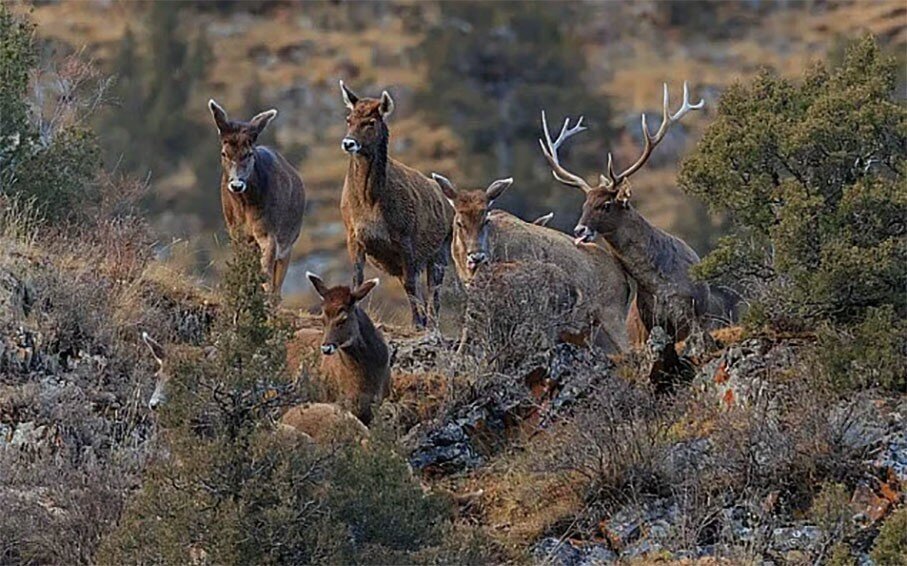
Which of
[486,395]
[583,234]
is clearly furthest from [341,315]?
[583,234]

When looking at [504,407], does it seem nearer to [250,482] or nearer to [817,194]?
[817,194]

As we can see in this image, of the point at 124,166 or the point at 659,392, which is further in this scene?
the point at 124,166

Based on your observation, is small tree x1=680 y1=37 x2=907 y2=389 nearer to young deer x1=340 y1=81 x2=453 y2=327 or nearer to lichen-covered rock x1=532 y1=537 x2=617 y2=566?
lichen-covered rock x1=532 y1=537 x2=617 y2=566

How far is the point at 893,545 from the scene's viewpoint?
37.7 ft

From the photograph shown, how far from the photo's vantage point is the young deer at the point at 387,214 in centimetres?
1747

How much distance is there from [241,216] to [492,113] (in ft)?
111

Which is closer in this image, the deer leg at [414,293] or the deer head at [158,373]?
the deer head at [158,373]

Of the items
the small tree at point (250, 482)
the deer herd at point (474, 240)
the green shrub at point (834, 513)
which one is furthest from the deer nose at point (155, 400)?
the green shrub at point (834, 513)

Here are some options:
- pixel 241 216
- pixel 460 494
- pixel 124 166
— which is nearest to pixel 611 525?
pixel 460 494

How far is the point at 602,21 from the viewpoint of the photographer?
60.5 m

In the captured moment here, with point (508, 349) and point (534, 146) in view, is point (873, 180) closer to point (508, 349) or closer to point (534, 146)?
point (508, 349)

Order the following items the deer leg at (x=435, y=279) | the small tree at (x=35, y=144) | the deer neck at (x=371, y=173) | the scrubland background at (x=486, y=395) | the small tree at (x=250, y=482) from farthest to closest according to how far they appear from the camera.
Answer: the small tree at (x=35, y=144) → the deer leg at (x=435, y=279) → the deer neck at (x=371, y=173) → the scrubland background at (x=486, y=395) → the small tree at (x=250, y=482)

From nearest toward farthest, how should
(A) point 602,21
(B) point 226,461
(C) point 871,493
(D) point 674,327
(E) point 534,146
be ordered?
(B) point 226,461, (C) point 871,493, (D) point 674,327, (E) point 534,146, (A) point 602,21

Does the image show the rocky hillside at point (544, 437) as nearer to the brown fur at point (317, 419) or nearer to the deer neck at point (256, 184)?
the brown fur at point (317, 419)
